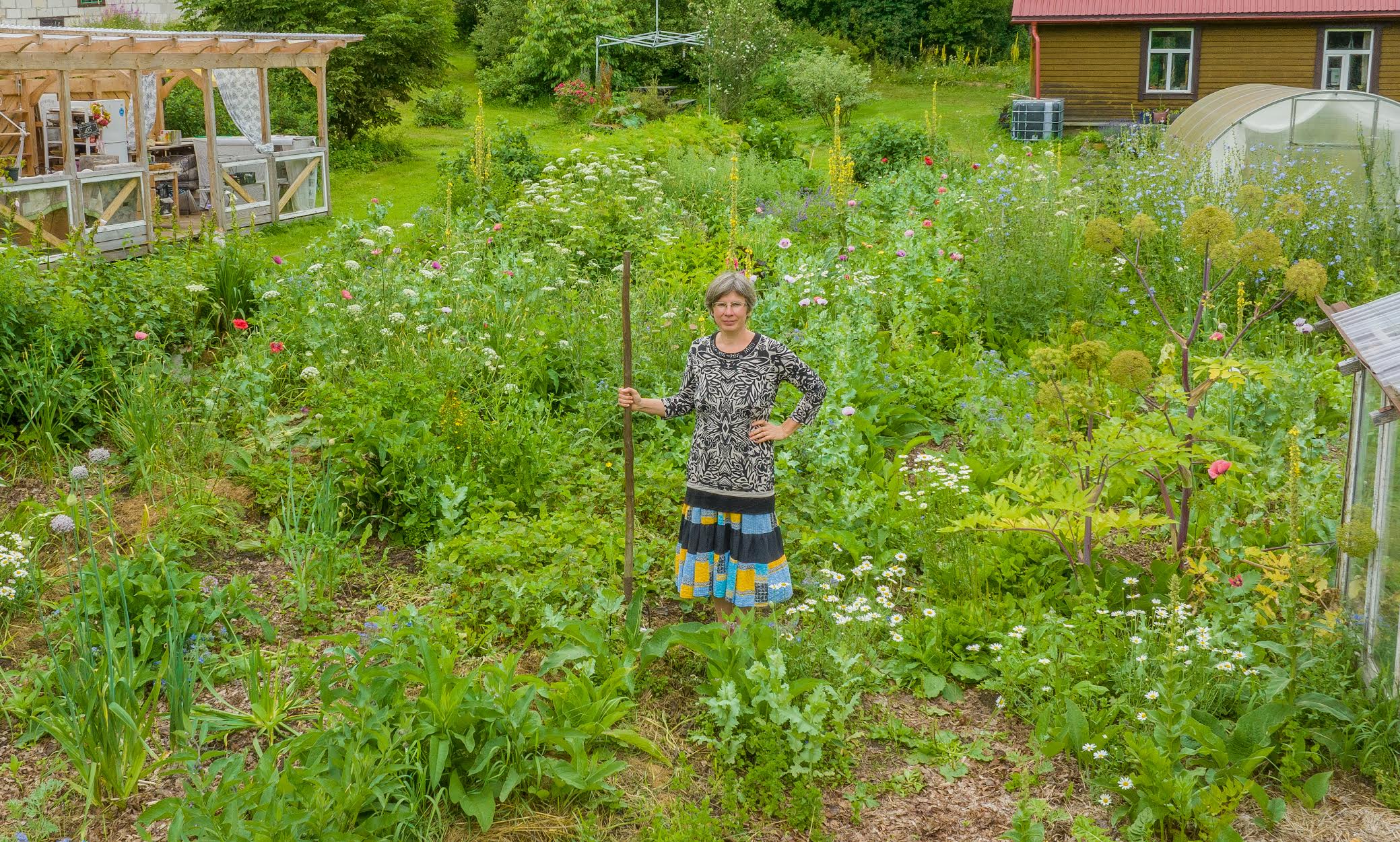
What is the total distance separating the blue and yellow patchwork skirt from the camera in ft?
15.0

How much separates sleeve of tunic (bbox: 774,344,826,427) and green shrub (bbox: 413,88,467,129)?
19925 mm

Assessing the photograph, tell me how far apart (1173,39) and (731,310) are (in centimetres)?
2093

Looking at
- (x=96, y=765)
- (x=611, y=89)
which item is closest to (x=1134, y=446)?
(x=96, y=765)

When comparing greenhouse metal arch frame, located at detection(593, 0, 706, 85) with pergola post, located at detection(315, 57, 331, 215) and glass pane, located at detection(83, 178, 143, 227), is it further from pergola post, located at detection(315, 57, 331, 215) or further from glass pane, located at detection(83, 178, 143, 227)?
glass pane, located at detection(83, 178, 143, 227)

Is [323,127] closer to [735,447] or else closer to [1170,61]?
[735,447]

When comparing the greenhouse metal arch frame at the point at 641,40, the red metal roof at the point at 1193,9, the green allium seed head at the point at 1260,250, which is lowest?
the green allium seed head at the point at 1260,250

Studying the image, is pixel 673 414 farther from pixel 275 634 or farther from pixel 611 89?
pixel 611 89

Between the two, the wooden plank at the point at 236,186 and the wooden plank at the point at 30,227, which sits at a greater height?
the wooden plank at the point at 236,186

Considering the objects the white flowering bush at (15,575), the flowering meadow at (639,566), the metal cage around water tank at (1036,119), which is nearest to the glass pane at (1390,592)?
the flowering meadow at (639,566)

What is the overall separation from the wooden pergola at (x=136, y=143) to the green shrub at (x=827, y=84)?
10151mm

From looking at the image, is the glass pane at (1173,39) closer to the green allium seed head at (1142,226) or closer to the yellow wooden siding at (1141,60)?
the yellow wooden siding at (1141,60)

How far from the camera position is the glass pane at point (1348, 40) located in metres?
21.6

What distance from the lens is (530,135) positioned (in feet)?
46.9

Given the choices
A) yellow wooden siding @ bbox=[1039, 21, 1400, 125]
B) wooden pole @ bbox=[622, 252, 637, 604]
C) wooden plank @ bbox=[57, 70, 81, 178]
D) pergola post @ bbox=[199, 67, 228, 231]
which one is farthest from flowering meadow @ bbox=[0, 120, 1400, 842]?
yellow wooden siding @ bbox=[1039, 21, 1400, 125]
